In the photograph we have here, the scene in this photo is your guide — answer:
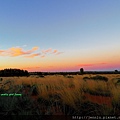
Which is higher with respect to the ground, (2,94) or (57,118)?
(2,94)

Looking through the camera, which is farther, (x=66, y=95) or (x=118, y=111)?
(x=66, y=95)

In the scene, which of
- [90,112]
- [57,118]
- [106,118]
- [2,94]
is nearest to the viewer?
[106,118]

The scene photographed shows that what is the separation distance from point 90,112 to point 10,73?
5586 centimetres

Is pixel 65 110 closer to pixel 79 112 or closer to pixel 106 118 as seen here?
pixel 79 112

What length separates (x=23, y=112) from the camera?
6629 mm

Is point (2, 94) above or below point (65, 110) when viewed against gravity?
above

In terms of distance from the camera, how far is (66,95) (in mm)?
8523

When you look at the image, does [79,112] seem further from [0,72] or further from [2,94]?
[0,72]

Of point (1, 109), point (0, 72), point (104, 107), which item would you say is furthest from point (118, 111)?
point (0, 72)

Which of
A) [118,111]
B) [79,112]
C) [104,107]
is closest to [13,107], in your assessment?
[79,112]

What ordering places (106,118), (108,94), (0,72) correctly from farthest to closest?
(0,72) < (108,94) < (106,118)

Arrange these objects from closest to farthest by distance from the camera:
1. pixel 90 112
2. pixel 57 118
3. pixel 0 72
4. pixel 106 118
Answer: pixel 106 118 → pixel 57 118 → pixel 90 112 → pixel 0 72

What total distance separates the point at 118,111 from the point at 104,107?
0.48m

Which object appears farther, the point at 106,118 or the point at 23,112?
the point at 23,112
